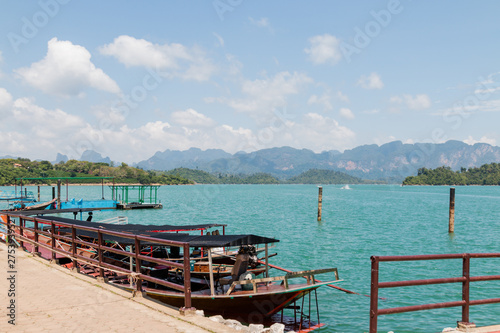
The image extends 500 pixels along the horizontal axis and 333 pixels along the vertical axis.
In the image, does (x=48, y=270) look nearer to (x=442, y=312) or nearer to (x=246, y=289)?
(x=246, y=289)

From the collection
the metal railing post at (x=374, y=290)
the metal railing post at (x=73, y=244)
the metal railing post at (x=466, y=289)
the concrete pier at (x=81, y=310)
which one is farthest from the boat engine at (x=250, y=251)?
the metal railing post at (x=466, y=289)

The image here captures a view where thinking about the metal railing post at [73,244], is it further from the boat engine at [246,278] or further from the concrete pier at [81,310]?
the boat engine at [246,278]

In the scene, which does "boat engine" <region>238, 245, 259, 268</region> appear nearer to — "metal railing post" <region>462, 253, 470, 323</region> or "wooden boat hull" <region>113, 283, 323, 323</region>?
"wooden boat hull" <region>113, 283, 323, 323</region>

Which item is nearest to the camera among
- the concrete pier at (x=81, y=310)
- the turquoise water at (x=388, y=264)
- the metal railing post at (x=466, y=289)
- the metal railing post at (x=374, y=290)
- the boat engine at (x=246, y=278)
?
the metal railing post at (x=374, y=290)

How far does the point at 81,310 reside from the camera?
7809mm

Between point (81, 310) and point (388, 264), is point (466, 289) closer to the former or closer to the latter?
point (81, 310)

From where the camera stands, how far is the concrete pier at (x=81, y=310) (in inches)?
268

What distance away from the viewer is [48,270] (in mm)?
11891

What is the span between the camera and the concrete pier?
6.82 metres

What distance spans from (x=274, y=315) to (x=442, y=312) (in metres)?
6.87

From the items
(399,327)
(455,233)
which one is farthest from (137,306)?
(455,233)

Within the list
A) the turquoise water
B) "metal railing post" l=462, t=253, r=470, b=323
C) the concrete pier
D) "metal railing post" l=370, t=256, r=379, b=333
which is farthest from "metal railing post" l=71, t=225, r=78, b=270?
"metal railing post" l=462, t=253, r=470, b=323

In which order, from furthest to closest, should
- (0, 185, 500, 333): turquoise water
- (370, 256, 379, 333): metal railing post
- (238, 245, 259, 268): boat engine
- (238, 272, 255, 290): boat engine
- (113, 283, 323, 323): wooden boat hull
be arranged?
Result: (0, 185, 500, 333): turquoise water < (238, 245, 259, 268): boat engine < (238, 272, 255, 290): boat engine < (113, 283, 323, 323): wooden boat hull < (370, 256, 379, 333): metal railing post

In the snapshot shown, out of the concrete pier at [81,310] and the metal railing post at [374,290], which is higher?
the metal railing post at [374,290]
